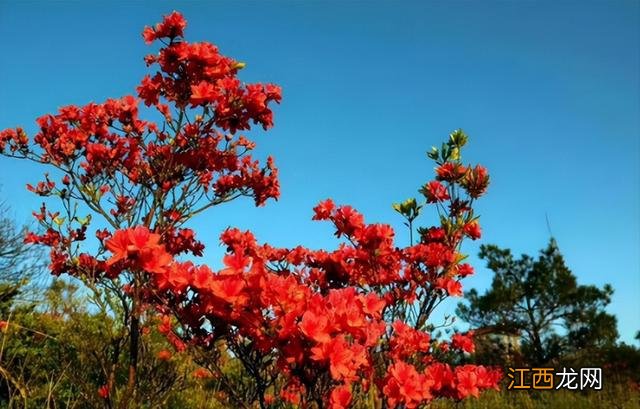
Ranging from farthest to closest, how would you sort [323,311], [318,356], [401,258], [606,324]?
[606,324] < [401,258] < [323,311] < [318,356]

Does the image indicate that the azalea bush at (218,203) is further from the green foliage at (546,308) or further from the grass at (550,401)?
the green foliage at (546,308)

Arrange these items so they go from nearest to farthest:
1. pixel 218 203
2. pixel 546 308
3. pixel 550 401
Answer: pixel 218 203 → pixel 550 401 → pixel 546 308

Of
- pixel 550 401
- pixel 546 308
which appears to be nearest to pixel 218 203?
pixel 550 401

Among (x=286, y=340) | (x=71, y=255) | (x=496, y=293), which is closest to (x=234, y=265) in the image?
(x=286, y=340)

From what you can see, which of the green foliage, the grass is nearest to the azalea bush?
the grass

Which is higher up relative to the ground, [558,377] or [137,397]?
[558,377]

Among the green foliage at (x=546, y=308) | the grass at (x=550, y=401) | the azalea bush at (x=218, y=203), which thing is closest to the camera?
the azalea bush at (x=218, y=203)

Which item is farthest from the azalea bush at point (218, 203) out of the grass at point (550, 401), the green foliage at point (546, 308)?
the green foliage at point (546, 308)

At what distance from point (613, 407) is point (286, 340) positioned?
6.73 metres

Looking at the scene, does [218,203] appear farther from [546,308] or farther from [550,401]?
[546,308]

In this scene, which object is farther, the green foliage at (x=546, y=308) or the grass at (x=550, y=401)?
the green foliage at (x=546, y=308)

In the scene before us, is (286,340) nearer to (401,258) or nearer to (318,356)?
(318,356)

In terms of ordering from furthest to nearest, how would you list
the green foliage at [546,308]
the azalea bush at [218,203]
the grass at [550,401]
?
the green foliage at [546,308] < the grass at [550,401] < the azalea bush at [218,203]

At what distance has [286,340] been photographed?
186 cm
